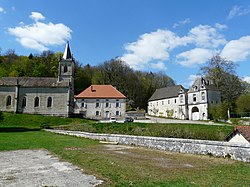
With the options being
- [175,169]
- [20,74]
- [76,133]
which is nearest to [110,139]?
[76,133]

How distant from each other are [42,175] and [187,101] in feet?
160

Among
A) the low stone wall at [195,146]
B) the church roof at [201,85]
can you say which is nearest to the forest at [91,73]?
the church roof at [201,85]

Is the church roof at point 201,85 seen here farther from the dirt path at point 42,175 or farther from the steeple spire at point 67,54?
the dirt path at point 42,175

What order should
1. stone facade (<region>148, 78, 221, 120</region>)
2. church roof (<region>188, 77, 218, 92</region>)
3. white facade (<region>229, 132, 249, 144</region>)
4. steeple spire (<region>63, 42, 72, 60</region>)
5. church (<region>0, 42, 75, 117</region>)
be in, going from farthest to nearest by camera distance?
church roof (<region>188, 77, 218, 92</region>)
stone facade (<region>148, 78, 221, 120</region>)
steeple spire (<region>63, 42, 72, 60</region>)
church (<region>0, 42, 75, 117</region>)
white facade (<region>229, 132, 249, 144</region>)

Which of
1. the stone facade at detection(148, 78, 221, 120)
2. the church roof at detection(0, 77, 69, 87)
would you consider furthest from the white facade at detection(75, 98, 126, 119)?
the stone facade at detection(148, 78, 221, 120)

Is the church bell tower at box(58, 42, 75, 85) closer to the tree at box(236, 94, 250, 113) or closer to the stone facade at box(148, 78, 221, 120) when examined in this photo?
the stone facade at box(148, 78, 221, 120)

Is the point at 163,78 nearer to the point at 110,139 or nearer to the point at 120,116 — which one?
the point at 120,116

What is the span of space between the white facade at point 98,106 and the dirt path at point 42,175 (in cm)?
4087

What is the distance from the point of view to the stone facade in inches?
1831

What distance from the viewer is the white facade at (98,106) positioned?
48969 mm

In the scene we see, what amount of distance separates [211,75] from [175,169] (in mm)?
46880

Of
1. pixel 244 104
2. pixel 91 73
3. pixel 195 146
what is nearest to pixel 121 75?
pixel 91 73

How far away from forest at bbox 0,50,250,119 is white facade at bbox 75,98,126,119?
886cm

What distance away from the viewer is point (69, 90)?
40656 mm
